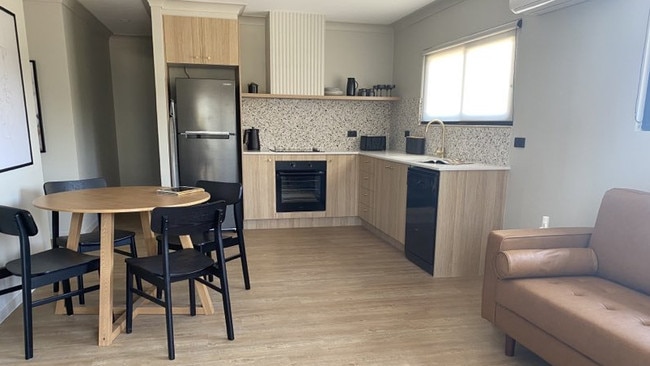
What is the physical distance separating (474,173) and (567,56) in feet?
3.46

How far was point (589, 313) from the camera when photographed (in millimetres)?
1699

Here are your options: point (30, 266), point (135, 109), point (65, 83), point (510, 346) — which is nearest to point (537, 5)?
point (510, 346)

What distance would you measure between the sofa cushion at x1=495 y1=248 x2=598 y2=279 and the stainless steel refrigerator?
10.5 ft

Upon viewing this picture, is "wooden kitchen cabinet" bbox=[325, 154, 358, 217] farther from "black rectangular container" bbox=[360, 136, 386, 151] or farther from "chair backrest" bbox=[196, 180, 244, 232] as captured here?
→ "chair backrest" bbox=[196, 180, 244, 232]

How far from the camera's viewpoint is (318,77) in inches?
192

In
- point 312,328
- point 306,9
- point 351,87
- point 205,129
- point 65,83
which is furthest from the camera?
point 351,87

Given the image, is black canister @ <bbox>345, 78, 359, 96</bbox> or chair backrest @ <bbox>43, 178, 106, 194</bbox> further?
black canister @ <bbox>345, 78, 359, 96</bbox>

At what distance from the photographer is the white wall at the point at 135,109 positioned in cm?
580

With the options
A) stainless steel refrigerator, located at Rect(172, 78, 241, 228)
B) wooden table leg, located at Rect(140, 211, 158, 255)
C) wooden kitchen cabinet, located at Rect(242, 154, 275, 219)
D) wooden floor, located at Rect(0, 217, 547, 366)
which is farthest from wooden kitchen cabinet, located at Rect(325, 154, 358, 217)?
wooden table leg, located at Rect(140, 211, 158, 255)

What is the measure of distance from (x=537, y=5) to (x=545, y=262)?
1639mm

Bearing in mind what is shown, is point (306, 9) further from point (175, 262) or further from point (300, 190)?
point (175, 262)

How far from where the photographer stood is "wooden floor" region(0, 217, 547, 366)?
2172mm

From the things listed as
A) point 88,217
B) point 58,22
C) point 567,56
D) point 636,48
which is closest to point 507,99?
point 567,56

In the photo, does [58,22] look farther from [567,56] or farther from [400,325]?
[567,56]
